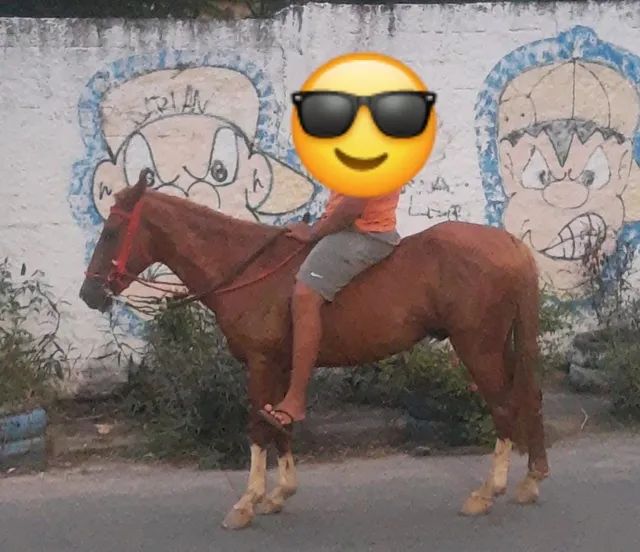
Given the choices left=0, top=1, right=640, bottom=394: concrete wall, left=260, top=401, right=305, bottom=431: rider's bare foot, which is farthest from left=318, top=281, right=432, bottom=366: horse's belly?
left=0, top=1, right=640, bottom=394: concrete wall

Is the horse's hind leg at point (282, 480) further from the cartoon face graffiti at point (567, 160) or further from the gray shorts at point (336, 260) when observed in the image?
the cartoon face graffiti at point (567, 160)

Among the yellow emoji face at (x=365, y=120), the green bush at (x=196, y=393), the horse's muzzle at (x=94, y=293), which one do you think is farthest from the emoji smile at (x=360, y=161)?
the green bush at (x=196, y=393)

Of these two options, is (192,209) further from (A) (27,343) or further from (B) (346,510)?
(A) (27,343)

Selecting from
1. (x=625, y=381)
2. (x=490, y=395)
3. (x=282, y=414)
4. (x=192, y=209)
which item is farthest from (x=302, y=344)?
(x=625, y=381)

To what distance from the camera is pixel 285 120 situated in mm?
8664

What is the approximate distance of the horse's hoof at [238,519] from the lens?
6.06 meters

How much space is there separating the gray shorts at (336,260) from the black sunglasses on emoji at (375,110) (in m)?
1.22

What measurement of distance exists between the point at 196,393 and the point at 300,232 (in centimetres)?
183

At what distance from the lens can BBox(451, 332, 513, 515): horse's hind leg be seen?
20.0 feet

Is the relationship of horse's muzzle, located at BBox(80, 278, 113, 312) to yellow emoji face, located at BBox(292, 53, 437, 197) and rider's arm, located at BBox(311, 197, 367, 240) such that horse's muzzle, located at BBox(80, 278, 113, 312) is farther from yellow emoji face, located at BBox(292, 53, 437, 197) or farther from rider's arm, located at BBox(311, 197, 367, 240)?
yellow emoji face, located at BBox(292, 53, 437, 197)

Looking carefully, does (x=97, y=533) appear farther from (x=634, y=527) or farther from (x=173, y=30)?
(x=173, y=30)

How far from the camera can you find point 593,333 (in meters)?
9.12

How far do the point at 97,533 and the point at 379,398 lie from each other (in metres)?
2.71

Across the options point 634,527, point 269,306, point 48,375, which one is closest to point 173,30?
point 48,375
